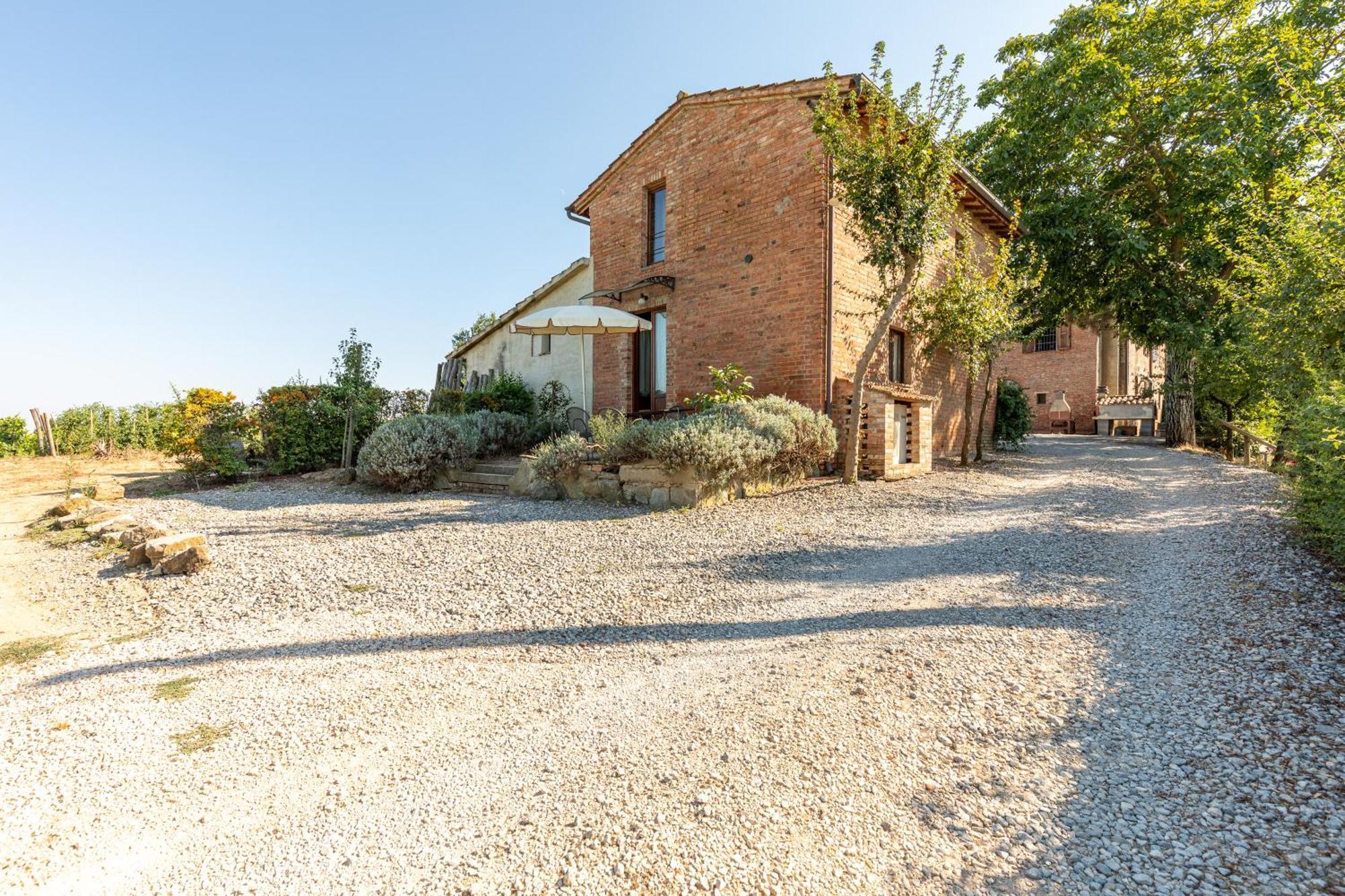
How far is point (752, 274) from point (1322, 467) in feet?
24.8

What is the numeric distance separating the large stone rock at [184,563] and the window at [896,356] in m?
10.4

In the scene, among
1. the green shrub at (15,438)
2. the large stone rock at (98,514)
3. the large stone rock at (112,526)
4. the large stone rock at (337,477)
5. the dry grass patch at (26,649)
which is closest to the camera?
the dry grass patch at (26,649)

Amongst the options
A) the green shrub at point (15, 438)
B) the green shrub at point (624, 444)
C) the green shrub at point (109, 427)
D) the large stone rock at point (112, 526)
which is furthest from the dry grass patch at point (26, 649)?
the green shrub at point (15, 438)

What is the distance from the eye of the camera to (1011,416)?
1388 centimetres

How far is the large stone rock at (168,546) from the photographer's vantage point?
494cm

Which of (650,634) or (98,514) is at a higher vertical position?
(98,514)

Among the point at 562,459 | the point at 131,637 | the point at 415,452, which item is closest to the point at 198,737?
the point at 131,637

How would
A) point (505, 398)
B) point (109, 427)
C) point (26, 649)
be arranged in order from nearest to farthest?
point (26, 649) → point (505, 398) → point (109, 427)

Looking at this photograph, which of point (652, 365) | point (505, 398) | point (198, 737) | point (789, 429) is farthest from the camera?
point (505, 398)

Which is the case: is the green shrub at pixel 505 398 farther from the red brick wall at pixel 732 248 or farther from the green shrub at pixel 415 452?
the green shrub at pixel 415 452

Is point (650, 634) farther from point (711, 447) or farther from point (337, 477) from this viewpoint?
point (337, 477)

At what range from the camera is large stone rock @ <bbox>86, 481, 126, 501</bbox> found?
8133mm

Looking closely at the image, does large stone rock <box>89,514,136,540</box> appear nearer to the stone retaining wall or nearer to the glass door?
the stone retaining wall

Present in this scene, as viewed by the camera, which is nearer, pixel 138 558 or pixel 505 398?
pixel 138 558
